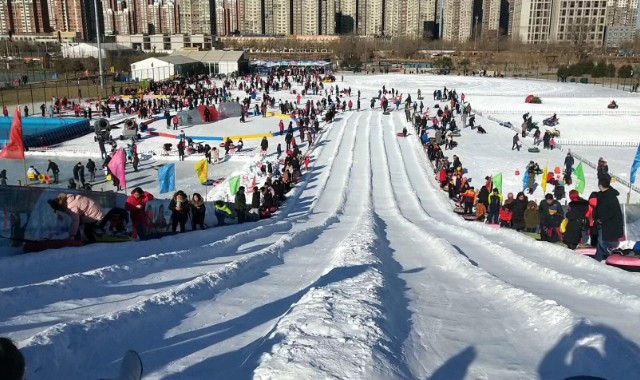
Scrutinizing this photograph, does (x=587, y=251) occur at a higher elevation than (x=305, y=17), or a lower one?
lower

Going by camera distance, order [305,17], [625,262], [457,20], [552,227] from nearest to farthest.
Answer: [625,262]
[552,227]
[305,17]
[457,20]

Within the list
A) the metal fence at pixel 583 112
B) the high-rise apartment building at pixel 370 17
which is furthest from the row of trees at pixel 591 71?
the high-rise apartment building at pixel 370 17

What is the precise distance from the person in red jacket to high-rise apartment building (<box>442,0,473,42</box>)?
506ft

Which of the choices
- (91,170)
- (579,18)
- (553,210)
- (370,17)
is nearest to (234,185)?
(91,170)

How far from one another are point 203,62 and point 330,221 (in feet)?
182

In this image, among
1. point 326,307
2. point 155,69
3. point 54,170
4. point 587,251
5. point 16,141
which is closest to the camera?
point 326,307

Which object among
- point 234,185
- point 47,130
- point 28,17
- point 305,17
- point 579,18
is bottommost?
point 234,185

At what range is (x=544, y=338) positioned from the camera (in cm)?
467

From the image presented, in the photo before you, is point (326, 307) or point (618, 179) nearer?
point (326, 307)

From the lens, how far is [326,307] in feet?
15.8

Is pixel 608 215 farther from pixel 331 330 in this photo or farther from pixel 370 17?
pixel 370 17

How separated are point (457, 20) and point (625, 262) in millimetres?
158624

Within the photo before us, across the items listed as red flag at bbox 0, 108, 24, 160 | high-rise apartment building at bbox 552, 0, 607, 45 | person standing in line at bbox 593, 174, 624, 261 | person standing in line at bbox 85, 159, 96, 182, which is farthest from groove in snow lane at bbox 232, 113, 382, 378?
high-rise apartment building at bbox 552, 0, 607, 45

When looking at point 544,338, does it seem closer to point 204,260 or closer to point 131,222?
point 204,260
